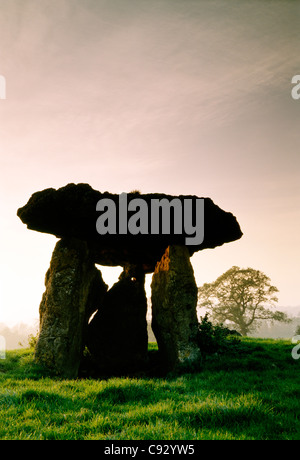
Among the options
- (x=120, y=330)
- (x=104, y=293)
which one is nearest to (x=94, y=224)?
(x=104, y=293)

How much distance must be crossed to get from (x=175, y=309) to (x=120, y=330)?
2272 mm

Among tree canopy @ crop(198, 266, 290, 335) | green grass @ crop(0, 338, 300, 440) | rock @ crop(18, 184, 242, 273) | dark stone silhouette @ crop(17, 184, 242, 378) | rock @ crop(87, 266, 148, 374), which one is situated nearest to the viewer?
green grass @ crop(0, 338, 300, 440)

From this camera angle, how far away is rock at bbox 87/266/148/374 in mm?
10633

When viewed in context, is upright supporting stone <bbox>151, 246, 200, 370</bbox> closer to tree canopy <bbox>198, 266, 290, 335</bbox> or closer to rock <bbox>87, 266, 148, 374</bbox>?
rock <bbox>87, 266, 148, 374</bbox>

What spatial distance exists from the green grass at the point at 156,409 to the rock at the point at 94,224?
15.5 ft

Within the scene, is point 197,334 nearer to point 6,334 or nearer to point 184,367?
point 184,367

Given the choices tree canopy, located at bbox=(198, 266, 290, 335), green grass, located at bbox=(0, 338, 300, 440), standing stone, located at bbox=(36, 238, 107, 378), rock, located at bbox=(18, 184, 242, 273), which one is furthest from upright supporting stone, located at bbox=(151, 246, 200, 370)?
tree canopy, located at bbox=(198, 266, 290, 335)

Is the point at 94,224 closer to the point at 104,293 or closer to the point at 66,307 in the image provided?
the point at 66,307

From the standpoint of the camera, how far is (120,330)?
11.2 metres

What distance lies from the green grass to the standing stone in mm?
1222

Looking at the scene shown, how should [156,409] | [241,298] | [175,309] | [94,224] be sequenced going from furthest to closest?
[241,298] < [94,224] < [175,309] < [156,409]

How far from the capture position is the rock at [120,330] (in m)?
10.6
